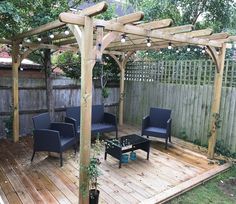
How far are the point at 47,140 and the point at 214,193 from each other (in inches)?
121

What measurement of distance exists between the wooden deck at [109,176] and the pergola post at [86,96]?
0.53 meters

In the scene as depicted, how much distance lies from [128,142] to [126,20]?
8.14 ft

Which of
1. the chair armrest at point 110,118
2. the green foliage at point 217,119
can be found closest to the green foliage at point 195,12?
the green foliage at point 217,119

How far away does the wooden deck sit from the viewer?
350 centimetres

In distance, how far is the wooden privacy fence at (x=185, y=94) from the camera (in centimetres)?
536

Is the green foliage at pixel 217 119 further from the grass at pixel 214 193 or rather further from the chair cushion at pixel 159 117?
the chair cushion at pixel 159 117

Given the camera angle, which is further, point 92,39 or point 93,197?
point 93,197

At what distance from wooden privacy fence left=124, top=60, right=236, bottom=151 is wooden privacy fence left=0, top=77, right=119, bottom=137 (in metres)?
1.56

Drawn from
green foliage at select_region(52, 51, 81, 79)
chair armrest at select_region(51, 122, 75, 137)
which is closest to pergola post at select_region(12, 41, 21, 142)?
chair armrest at select_region(51, 122, 75, 137)

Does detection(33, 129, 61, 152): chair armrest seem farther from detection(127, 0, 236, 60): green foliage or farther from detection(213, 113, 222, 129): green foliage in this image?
detection(127, 0, 236, 60): green foliage

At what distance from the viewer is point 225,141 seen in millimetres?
5438

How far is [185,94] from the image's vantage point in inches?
251

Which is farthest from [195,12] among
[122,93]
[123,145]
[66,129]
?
[66,129]

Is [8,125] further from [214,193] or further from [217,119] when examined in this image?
[217,119]
